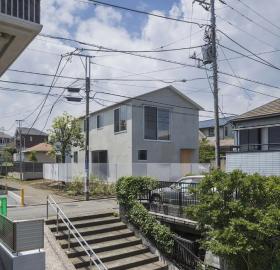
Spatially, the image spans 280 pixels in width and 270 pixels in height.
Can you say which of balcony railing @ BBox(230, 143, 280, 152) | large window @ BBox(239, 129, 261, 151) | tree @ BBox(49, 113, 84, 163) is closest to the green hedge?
balcony railing @ BBox(230, 143, 280, 152)

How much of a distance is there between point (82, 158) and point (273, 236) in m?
29.3

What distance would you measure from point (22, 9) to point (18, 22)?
1.00 ft

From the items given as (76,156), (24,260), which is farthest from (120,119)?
(24,260)

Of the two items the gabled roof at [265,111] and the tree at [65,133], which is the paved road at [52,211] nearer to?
the gabled roof at [265,111]

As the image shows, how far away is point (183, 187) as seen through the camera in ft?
50.7

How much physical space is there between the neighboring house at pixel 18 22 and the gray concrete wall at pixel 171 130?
945 inches

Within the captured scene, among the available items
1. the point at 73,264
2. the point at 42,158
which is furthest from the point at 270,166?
the point at 42,158

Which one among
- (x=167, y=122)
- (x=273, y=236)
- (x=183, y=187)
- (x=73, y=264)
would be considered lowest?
(x=73, y=264)

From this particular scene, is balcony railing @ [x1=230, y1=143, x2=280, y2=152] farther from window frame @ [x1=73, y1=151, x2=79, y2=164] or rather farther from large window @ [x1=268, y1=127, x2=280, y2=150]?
window frame @ [x1=73, y1=151, x2=79, y2=164]

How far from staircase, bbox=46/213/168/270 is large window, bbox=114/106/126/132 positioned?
50.2 ft

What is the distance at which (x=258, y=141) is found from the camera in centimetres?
2142

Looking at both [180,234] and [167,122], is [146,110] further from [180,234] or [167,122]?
[180,234]

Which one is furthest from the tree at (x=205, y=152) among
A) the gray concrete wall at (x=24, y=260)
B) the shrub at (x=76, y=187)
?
the gray concrete wall at (x=24, y=260)

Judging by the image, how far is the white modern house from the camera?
3047 centimetres
